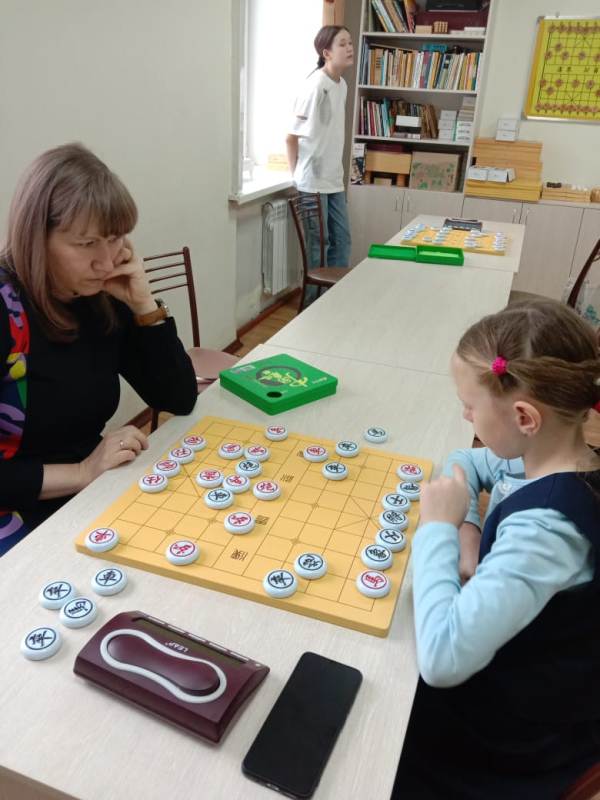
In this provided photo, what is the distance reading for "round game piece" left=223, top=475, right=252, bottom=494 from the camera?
3.53ft

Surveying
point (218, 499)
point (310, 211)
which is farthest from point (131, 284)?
point (310, 211)

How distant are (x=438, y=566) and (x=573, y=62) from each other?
4703 mm

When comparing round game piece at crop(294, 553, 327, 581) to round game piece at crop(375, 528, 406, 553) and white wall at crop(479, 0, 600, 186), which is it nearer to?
round game piece at crop(375, 528, 406, 553)

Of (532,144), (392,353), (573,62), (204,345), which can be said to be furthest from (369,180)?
(392,353)

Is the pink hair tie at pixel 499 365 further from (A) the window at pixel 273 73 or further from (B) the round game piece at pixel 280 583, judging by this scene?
(A) the window at pixel 273 73

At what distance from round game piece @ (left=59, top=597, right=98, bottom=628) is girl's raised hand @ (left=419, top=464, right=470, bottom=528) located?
1.52 feet

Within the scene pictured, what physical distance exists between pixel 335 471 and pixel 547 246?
4.05 metres

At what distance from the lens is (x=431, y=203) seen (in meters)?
4.76

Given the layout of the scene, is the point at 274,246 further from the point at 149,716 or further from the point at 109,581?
the point at 149,716

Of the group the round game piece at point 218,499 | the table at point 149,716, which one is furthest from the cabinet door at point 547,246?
the round game piece at point 218,499

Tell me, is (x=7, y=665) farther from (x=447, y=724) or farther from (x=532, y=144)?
(x=532, y=144)

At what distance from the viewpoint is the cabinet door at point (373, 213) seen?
485cm

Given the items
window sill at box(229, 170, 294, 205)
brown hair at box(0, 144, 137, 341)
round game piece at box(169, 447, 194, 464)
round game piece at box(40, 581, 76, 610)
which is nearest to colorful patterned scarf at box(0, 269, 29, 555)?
brown hair at box(0, 144, 137, 341)

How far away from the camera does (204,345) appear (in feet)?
11.3
